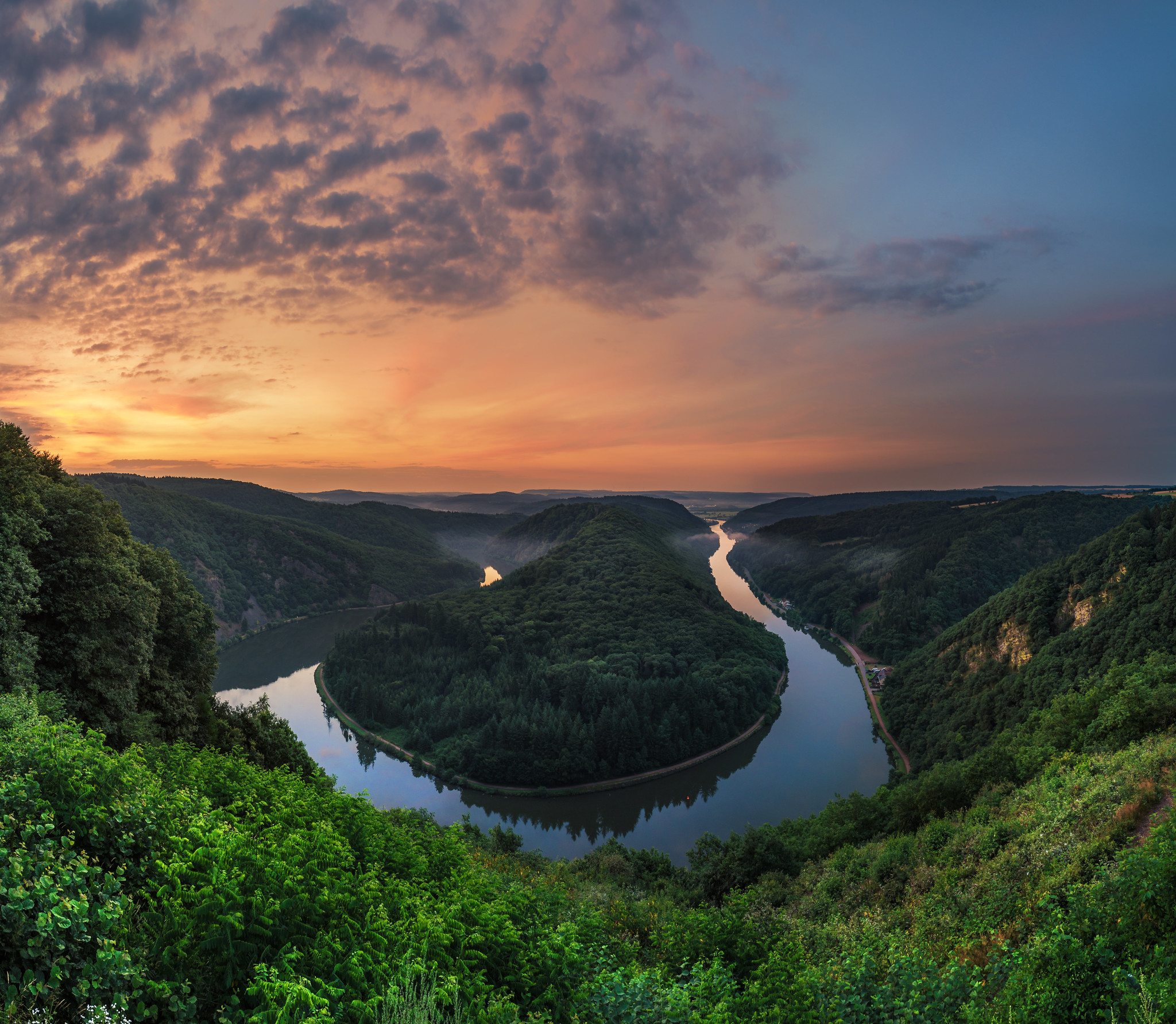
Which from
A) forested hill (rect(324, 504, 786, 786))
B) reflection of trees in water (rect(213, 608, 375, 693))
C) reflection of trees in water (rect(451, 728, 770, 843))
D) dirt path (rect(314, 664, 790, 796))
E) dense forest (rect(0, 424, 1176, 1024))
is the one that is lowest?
reflection of trees in water (rect(451, 728, 770, 843))

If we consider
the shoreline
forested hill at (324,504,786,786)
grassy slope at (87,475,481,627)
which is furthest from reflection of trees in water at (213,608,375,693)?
the shoreline

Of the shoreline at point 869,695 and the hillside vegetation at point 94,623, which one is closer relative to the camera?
the hillside vegetation at point 94,623

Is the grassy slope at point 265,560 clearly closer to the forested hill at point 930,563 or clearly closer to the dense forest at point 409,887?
the forested hill at point 930,563

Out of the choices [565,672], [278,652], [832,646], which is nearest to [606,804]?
[565,672]

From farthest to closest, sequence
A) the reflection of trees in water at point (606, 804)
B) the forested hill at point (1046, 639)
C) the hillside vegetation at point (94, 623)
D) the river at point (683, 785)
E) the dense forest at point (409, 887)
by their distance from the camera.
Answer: the reflection of trees in water at point (606, 804), the river at point (683, 785), the forested hill at point (1046, 639), the hillside vegetation at point (94, 623), the dense forest at point (409, 887)

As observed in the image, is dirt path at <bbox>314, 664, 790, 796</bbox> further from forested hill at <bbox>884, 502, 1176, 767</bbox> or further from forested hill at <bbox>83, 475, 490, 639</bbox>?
forested hill at <bbox>83, 475, 490, 639</bbox>

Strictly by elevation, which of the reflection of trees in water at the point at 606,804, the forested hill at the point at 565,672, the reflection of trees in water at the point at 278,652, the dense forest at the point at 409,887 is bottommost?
the reflection of trees in water at the point at 606,804

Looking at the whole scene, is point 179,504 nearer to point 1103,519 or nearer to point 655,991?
point 655,991

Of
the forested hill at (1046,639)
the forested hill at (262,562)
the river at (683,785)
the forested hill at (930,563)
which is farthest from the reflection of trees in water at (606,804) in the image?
the forested hill at (262,562)
